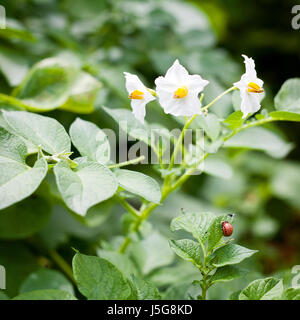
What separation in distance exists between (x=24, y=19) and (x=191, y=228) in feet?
2.99

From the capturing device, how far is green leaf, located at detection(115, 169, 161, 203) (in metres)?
0.50

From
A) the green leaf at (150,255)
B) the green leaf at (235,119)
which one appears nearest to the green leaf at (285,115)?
the green leaf at (235,119)

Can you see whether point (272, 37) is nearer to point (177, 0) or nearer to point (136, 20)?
point (177, 0)

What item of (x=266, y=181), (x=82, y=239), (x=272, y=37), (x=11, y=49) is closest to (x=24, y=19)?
(x=11, y=49)

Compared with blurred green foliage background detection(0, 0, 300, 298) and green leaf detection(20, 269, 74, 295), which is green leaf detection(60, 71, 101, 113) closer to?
blurred green foliage background detection(0, 0, 300, 298)

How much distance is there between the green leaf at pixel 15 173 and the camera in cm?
44

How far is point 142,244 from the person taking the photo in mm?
833

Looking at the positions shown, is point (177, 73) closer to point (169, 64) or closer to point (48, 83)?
point (48, 83)

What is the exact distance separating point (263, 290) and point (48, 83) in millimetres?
595

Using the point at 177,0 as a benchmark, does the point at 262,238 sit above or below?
below

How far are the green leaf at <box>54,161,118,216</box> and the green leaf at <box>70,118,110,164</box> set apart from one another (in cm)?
6

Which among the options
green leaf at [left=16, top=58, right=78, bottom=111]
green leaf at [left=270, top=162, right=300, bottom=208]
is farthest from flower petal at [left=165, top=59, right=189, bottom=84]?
green leaf at [left=270, top=162, right=300, bottom=208]

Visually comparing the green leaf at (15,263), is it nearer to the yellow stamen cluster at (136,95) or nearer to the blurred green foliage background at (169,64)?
the blurred green foliage background at (169,64)
